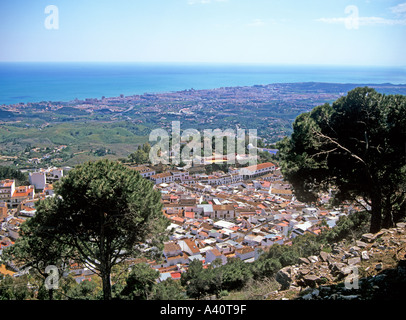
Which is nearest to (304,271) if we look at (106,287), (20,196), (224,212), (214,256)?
(106,287)

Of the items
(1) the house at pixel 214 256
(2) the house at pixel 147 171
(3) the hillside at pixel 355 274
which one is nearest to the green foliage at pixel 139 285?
(3) the hillside at pixel 355 274

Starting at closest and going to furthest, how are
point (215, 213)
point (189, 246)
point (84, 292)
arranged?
1. point (84, 292)
2. point (189, 246)
3. point (215, 213)

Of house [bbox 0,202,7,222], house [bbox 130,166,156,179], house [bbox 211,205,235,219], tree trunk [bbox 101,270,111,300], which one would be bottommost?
house [bbox 0,202,7,222]

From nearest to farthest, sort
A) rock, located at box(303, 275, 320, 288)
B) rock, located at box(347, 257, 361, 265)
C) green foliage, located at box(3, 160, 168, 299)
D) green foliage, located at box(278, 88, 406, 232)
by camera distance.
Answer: rock, located at box(303, 275, 320, 288) → rock, located at box(347, 257, 361, 265) → green foliage, located at box(3, 160, 168, 299) → green foliage, located at box(278, 88, 406, 232)

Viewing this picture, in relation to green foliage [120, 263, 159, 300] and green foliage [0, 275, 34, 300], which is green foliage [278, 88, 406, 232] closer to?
green foliage [120, 263, 159, 300]

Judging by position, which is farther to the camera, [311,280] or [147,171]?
[147,171]

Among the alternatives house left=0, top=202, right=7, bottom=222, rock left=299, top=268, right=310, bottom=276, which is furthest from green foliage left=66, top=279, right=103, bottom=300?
house left=0, top=202, right=7, bottom=222

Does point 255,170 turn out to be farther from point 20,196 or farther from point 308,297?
point 308,297
